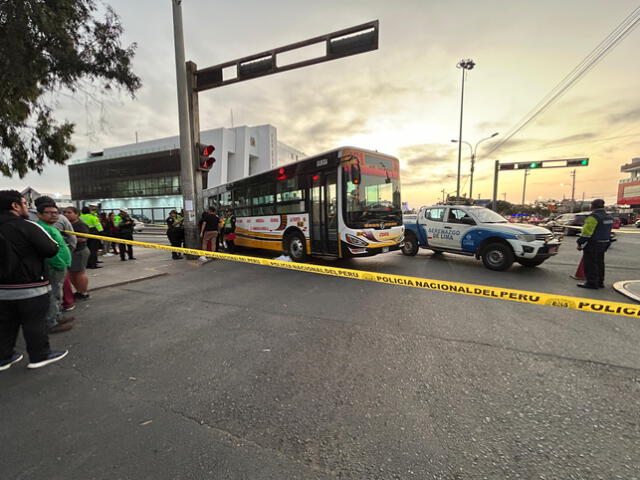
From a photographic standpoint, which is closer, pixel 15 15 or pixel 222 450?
pixel 222 450

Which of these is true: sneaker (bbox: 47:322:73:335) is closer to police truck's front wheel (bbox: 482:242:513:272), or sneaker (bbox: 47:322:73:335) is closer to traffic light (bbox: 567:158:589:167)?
police truck's front wheel (bbox: 482:242:513:272)

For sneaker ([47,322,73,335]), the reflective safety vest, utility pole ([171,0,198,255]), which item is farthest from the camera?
utility pole ([171,0,198,255])

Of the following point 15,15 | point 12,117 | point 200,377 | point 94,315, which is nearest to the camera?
point 200,377

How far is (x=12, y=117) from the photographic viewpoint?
9172 millimetres

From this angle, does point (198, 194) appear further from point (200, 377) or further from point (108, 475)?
point (108, 475)

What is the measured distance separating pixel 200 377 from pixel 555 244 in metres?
8.51

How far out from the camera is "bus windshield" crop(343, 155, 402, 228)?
7.16 m

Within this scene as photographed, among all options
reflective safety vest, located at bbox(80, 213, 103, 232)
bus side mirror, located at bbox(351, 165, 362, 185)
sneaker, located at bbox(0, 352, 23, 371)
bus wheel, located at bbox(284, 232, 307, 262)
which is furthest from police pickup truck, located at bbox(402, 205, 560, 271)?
reflective safety vest, located at bbox(80, 213, 103, 232)

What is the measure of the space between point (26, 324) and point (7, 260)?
70 centimetres

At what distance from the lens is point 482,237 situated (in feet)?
25.1

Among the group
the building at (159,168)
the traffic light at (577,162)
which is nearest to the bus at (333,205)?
the building at (159,168)

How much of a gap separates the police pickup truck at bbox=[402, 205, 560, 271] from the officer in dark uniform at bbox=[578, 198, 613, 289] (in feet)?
3.29

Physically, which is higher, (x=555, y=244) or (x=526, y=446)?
(x=555, y=244)

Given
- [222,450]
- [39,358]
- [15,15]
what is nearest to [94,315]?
[39,358]
